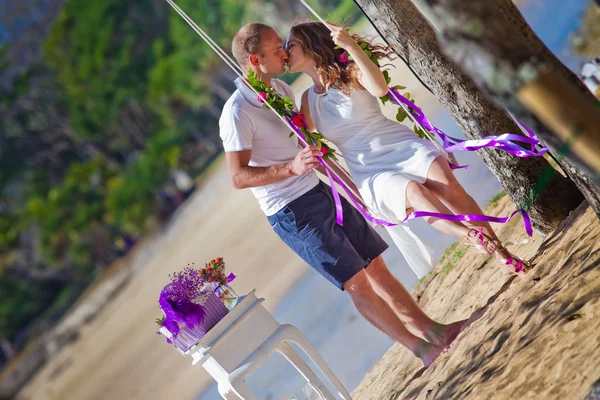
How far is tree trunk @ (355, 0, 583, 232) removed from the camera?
11.6 feet

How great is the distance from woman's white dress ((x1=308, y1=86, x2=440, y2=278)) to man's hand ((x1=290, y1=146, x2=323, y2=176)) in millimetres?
323

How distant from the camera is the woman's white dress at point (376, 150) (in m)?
3.53

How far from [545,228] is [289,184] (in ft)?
4.13

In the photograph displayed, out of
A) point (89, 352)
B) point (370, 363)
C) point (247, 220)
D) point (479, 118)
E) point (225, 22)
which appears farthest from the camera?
point (225, 22)

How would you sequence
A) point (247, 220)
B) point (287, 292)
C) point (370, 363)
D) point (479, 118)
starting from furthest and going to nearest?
point (247, 220)
point (287, 292)
point (370, 363)
point (479, 118)

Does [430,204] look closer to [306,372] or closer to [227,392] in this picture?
[306,372]

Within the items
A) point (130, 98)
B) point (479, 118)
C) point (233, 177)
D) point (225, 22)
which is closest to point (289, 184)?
point (233, 177)

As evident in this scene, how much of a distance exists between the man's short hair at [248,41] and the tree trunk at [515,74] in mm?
1618

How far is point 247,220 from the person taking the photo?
13.5 meters

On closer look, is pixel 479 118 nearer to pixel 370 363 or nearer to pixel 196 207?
pixel 370 363

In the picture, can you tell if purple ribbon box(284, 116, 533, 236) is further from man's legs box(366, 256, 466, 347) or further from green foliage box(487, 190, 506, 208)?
green foliage box(487, 190, 506, 208)

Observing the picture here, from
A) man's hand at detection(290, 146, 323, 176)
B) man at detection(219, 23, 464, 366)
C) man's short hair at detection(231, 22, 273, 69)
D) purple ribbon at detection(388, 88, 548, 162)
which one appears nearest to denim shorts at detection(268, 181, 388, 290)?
man at detection(219, 23, 464, 366)

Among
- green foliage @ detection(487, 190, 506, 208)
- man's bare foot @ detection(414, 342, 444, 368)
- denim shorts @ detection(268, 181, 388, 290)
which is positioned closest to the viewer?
man's bare foot @ detection(414, 342, 444, 368)

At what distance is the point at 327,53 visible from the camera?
363cm
